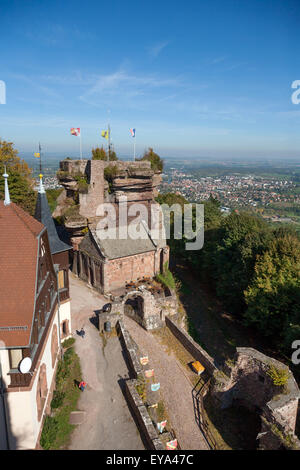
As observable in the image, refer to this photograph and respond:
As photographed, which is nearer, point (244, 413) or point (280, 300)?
point (244, 413)

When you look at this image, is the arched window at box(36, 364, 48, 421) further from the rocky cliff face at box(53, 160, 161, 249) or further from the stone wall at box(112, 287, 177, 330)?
the rocky cliff face at box(53, 160, 161, 249)

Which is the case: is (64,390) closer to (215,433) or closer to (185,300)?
(215,433)

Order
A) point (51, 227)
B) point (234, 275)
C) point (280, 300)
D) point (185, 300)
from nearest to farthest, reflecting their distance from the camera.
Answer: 1. point (51, 227)
2. point (280, 300)
3. point (234, 275)
4. point (185, 300)

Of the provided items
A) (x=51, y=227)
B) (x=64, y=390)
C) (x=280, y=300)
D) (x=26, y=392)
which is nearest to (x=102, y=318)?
(x=64, y=390)

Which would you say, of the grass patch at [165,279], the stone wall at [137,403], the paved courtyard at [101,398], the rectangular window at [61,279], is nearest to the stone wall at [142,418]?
the stone wall at [137,403]

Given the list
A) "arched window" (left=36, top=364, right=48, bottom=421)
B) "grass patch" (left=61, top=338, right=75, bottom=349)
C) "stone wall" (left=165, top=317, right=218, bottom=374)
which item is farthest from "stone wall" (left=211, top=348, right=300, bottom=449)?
"grass patch" (left=61, top=338, right=75, bottom=349)

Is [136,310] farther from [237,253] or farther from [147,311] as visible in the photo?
[237,253]

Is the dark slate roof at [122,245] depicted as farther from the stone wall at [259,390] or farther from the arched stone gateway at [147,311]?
the stone wall at [259,390]
